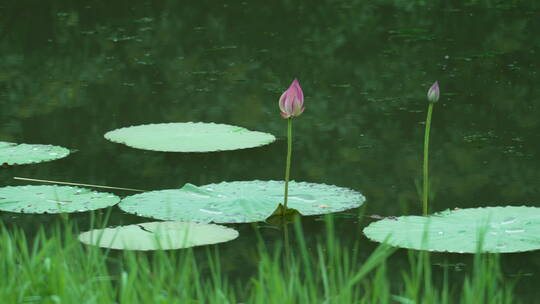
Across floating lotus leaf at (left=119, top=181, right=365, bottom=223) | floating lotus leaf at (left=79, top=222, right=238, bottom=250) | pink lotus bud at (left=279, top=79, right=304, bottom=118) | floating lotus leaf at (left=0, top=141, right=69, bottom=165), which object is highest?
pink lotus bud at (left=279, top=79, right=304, bottom=118)

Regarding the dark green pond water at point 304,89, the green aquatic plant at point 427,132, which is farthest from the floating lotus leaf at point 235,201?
the green aquatic plant at point 427,132

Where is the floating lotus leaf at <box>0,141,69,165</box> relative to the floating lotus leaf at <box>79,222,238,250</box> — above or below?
above

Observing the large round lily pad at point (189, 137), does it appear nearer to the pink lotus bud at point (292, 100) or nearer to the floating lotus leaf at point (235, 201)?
the floating lotus leaf at point (235, 201)

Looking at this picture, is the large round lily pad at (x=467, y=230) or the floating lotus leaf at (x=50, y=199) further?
the floating lotus leaf at (x=50, y=199)

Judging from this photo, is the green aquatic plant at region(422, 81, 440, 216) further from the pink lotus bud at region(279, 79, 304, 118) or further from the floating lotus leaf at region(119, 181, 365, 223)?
the pink lotus bud at region(279, 79, 304, 118)

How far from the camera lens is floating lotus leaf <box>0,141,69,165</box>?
12.2 feet

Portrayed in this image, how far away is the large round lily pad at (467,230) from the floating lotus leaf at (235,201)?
293 mm

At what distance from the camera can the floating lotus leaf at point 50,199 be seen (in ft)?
10.7

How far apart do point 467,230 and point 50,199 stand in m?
1.31

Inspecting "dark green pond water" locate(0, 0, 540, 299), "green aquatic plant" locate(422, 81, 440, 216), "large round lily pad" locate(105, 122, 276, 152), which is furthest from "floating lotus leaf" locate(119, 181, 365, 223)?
"large round lily pad" locate(105, 122, 276, 152)

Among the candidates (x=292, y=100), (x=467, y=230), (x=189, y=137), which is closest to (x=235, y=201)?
(x=292, y=100)

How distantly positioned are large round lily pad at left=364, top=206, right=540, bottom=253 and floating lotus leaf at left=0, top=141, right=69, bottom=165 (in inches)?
52.1

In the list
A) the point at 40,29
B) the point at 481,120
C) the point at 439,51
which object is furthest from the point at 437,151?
the point at 40,29

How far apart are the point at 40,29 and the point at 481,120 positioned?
303 centimetres
